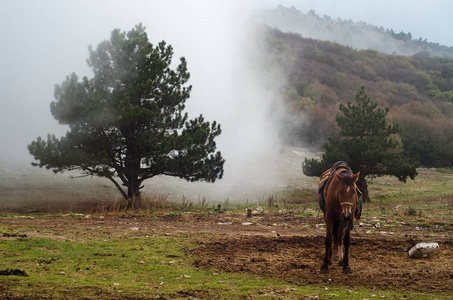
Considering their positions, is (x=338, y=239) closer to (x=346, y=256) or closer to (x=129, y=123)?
(x=346, y=256)

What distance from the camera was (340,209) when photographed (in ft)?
26.5

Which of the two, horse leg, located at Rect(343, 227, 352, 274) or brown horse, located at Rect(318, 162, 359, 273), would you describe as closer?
brown horse, located at Rect(318, 162, 359, 273)

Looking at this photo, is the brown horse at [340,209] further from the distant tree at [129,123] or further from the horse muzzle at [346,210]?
the distant tree at [129,123]

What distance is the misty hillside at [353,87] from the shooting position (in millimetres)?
56531

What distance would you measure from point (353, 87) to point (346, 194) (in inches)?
3340

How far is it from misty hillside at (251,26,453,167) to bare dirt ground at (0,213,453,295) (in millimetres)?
39274

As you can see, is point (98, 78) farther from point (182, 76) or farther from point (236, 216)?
point (236, 216)

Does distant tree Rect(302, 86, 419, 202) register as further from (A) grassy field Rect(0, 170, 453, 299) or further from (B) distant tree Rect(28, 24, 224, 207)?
(A) grassy field Rect(0, 170, 453, 299)

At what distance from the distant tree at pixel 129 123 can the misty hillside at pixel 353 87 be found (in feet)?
109

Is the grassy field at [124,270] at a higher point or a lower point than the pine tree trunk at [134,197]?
lower

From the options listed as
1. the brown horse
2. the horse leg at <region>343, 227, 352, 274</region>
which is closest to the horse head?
the brown horse

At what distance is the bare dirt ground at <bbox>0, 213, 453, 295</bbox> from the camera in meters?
7.60

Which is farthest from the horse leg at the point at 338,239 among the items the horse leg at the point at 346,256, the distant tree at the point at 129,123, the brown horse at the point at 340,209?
the distant tree at the point at 129,123

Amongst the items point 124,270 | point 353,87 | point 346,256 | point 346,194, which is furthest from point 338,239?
point 353,87
